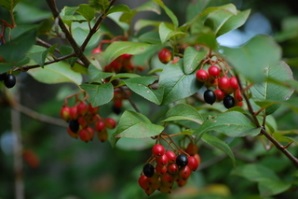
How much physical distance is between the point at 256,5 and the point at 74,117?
11.3 feet

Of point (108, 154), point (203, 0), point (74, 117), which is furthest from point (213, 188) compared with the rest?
point (74, 117)

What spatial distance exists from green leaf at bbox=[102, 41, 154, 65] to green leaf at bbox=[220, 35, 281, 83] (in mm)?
605

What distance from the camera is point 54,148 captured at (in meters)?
5.18

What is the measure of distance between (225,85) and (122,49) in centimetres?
42

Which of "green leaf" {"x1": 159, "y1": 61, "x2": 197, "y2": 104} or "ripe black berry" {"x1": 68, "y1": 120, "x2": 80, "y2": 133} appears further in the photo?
"ripe black berry" {"x1": 68, "y1": 120, "x2": 80, "y2": 133}

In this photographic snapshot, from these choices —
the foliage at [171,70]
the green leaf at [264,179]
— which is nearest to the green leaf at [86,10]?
the foliage at [171,70]

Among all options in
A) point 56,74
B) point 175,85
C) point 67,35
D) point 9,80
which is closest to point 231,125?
point 175,85

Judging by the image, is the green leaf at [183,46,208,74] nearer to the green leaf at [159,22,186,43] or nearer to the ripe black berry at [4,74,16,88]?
the green leaf at [159,22,186,43]

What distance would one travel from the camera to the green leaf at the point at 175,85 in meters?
1.65

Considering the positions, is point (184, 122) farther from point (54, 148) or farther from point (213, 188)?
point (54, 148)

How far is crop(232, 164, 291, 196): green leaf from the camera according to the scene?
82.3 inches

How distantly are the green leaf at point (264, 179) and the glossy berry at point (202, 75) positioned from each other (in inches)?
28.3

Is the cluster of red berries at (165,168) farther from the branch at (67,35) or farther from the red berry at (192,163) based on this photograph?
the branch at (67,35)

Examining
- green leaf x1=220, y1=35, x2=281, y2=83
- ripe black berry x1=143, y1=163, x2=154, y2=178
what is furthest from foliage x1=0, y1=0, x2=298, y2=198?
ripe black berry x1=143, y1=163, x2=154, y2=178
